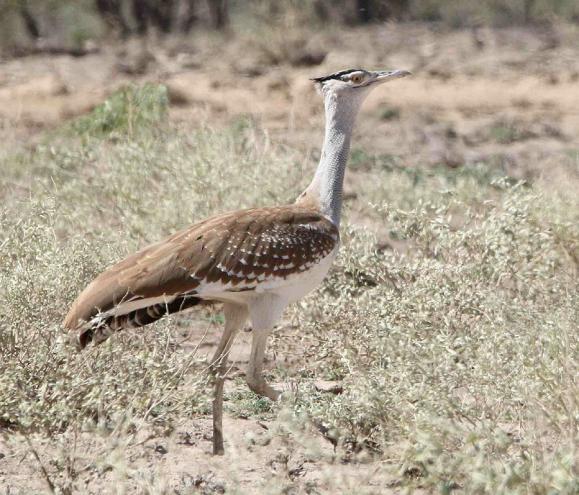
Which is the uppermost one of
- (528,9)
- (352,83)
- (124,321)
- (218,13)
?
(352,83)

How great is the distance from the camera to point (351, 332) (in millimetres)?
4875

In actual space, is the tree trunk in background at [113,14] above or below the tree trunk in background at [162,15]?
above

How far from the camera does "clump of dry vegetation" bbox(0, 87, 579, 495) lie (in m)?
3.40

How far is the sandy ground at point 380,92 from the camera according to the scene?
918 centimetres

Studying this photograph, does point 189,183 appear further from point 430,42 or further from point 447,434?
point 430,42

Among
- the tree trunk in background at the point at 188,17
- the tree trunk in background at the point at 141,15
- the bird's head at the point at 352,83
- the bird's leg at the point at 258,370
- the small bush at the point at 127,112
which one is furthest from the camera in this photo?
the tree trunk in background at the point at 188,17

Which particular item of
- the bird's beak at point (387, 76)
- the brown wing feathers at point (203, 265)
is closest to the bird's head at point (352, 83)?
the bird's beak at point (387, 76)

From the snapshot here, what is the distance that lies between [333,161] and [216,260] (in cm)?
67

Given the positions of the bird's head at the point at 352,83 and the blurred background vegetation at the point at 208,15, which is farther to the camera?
the blurred background vegetation at the point at 208,15

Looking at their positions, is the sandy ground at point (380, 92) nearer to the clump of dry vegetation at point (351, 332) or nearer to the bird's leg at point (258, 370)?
the bird's leg at point (258, 370)

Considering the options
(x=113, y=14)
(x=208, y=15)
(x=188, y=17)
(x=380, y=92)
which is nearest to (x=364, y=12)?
(x=208, y=15)

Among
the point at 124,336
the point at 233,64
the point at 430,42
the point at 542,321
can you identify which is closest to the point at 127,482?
the point at 124,336

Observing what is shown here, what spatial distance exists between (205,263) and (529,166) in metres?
5.11

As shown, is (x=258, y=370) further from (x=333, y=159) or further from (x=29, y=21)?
(x=29, y=21)
